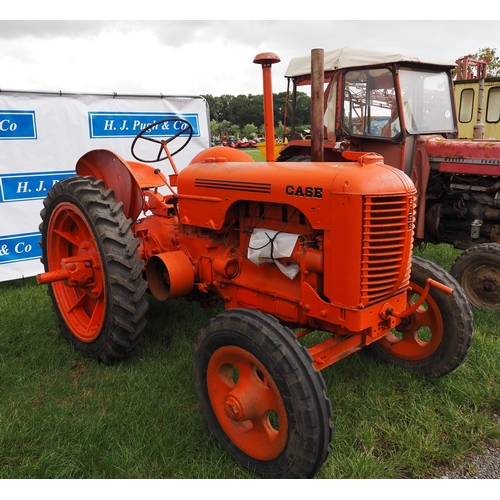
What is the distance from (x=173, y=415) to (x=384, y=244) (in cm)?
151

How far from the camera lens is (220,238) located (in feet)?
9.94

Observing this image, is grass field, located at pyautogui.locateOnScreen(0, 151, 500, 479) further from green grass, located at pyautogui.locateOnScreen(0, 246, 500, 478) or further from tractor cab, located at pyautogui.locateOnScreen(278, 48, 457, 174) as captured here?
tractor cab, located at pyautogui.locateOnScreen(278, 48, 457, 174)

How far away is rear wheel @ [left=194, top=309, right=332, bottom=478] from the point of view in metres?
1.96

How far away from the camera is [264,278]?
2699mm

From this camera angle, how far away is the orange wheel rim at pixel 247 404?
2.10m

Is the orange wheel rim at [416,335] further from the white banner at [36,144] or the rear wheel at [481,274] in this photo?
the white banner at [36,144]

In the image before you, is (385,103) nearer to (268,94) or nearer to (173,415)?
(268,94)

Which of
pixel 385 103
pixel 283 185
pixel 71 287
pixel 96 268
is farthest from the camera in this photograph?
pixel 385 103

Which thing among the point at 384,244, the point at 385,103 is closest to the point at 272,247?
the point at 384,244

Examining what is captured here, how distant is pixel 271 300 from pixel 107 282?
109 cm

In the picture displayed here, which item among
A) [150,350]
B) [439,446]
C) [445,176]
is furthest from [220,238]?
[445,176]

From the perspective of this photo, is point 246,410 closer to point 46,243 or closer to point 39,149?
point 46,243

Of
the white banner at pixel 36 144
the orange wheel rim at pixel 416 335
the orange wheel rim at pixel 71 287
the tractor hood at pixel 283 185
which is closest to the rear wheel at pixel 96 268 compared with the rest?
the orange wheel rim at pixel 71 287
